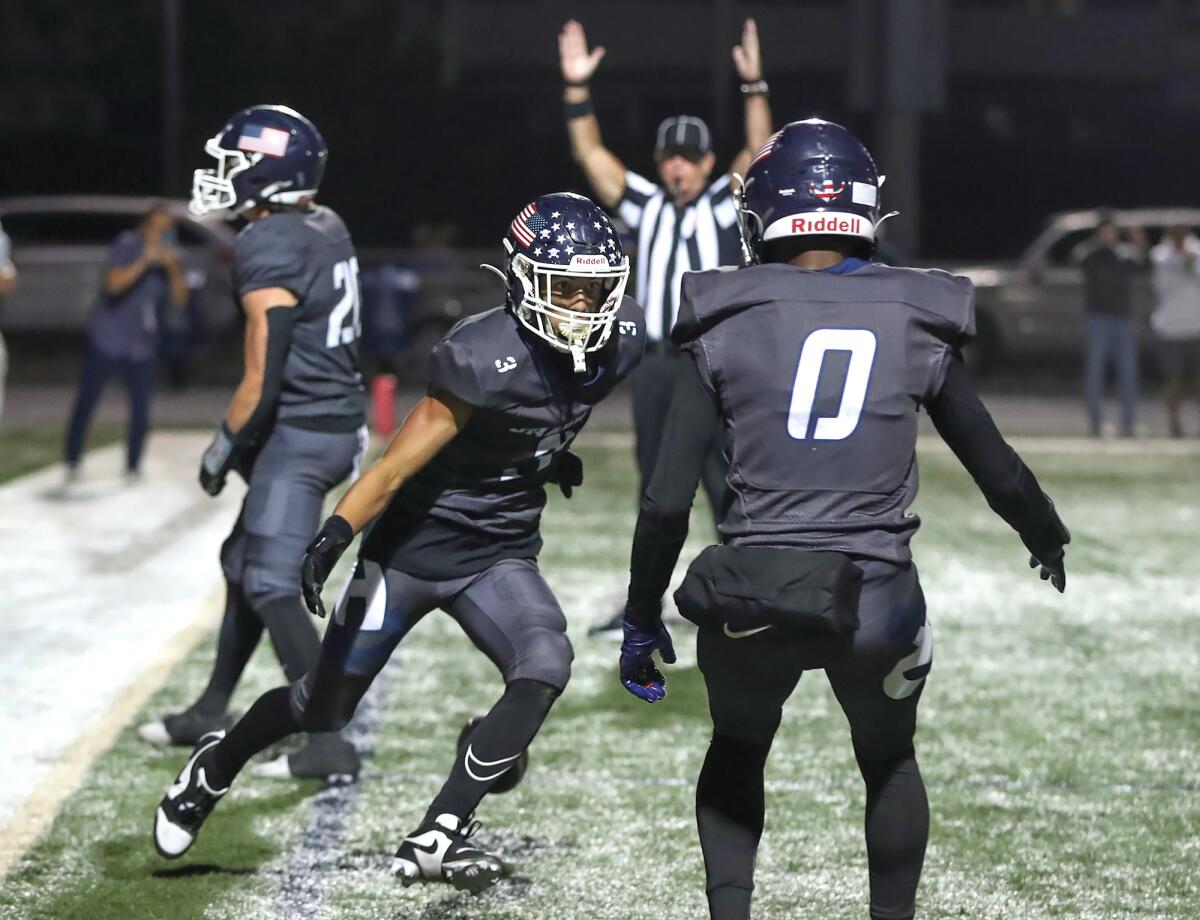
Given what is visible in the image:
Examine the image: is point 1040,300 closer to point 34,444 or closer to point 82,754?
point 34,444

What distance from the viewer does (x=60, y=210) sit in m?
21.7

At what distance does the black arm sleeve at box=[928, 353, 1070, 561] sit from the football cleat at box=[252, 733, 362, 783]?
2468 mm

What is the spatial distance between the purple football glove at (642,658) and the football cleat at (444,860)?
638 mm

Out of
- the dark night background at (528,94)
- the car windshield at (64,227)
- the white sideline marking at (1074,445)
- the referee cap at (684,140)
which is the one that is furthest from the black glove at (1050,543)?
the dark night background at (528,94)

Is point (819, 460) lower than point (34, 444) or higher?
higher

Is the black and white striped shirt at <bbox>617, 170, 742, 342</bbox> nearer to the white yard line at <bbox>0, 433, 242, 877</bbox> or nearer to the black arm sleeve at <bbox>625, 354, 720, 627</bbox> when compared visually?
the white yard line at <bbox>0, 433, 242, 877</bbox>

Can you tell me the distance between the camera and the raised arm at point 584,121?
24.9ft

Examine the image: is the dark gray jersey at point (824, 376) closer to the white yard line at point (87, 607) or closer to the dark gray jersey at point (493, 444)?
the dark gray jersey at point (493, 444)

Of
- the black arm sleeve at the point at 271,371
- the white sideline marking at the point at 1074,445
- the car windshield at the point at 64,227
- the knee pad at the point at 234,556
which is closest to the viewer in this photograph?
the black arm sleeve at the point at 271,371

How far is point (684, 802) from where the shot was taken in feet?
17.9

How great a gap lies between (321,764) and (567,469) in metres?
1.49

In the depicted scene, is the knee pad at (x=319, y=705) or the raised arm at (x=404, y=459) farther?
the knee pad at (x=319, y=705)

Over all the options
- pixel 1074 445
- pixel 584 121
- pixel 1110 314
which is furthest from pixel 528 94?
pixel 584 121

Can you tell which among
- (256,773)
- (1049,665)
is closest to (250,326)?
(256,773)
